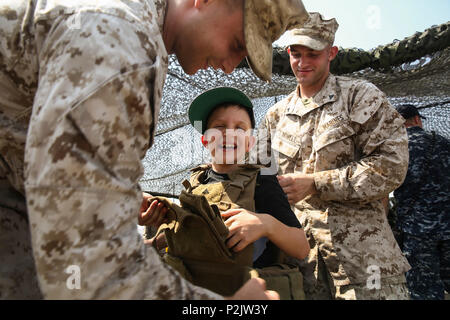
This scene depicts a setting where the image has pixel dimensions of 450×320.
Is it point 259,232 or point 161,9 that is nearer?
point 161,9

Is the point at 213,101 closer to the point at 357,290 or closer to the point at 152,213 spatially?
the point at 152,213

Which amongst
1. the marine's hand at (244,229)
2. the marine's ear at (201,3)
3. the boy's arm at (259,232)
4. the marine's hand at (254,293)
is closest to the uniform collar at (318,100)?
the boy's arm at (259,232)

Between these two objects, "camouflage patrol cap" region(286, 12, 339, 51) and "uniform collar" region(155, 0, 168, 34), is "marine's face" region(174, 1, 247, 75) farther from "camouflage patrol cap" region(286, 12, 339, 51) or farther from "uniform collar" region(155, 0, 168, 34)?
"camouflage patrol cap" region(286, 12, 339, 51)

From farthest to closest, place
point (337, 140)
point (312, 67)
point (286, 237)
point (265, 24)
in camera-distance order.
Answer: point (312, 67) → point (337, 140) → point (286, 237) → point (265, 24)

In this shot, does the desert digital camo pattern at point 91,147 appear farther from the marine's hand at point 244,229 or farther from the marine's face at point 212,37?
the marine's hand at point 244,229

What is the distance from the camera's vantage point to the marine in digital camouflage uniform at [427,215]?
12.2 ft

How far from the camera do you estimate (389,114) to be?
91.1 inches

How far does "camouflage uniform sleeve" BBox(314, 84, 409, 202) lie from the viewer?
2.21m

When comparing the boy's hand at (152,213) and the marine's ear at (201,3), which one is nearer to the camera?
the marine's ear at (201,3)

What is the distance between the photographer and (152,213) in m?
1.63

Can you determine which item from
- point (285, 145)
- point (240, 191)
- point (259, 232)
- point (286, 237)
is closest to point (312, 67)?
point (285, 145)

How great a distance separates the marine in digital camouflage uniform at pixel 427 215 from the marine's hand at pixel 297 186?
7.01 feet

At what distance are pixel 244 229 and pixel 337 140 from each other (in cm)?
113
